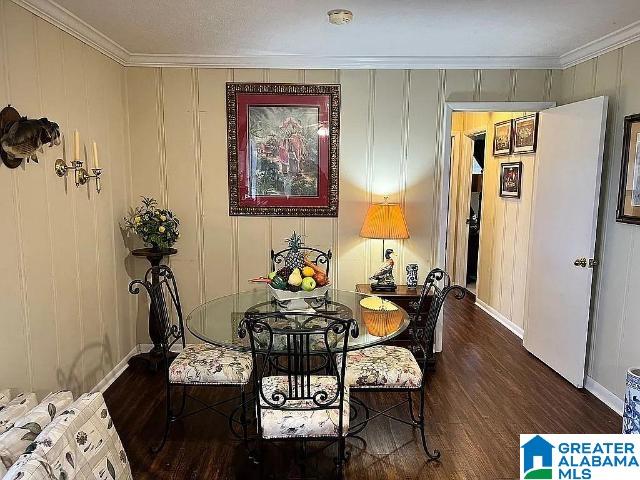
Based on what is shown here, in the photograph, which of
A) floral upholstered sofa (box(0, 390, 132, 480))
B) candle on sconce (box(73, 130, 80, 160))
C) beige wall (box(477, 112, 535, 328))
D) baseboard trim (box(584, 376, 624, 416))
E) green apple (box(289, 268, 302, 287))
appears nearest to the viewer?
floral upholstered sofa (box(0, 390, 132, 480))

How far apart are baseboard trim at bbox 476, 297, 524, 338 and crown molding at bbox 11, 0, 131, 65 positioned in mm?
4315

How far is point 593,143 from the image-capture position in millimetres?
3250

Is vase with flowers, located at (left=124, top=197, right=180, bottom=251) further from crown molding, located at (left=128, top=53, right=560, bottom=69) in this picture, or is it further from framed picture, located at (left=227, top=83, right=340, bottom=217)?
crown molding, located at (left=128, top=53, right=560, bottom=69)

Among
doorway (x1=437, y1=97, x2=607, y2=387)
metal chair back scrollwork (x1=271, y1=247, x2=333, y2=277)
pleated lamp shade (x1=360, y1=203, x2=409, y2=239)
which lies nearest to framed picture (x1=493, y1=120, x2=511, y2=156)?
doorway (x1=437, y1=97, x2=607, y2=387)

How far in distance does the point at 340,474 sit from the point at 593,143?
273cm

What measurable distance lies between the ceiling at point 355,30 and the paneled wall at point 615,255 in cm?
19

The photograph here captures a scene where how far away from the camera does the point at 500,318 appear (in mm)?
5105

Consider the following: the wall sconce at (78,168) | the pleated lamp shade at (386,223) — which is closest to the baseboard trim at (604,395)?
the pleated lamp shade at (386,223)

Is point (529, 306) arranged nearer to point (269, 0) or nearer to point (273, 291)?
point (273, 291)

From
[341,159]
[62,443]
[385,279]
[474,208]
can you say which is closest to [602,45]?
[341,159]

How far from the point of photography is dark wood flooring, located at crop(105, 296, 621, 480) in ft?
8.21

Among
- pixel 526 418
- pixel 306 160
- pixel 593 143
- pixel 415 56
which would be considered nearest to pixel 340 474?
pixel 526 418

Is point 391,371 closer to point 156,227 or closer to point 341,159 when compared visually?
point 341,159

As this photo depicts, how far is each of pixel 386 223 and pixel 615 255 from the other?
1597 millimetres
